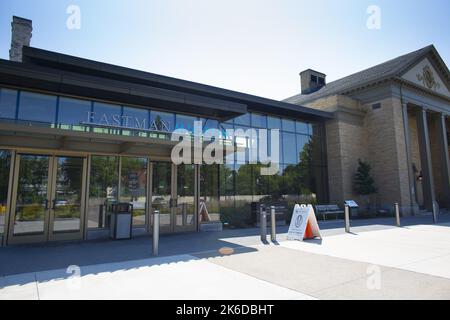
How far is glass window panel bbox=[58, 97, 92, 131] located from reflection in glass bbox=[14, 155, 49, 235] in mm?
1611

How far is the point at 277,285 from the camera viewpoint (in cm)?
489

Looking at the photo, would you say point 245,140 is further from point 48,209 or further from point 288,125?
point 48,209

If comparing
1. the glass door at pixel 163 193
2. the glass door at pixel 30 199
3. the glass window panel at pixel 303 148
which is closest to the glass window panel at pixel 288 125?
the glass window panel at pixel 303 148

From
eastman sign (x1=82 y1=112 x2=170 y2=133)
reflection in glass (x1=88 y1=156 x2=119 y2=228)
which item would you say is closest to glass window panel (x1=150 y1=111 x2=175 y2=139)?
eastman sign (x1=82 y1=112 x2=170 y2=133)

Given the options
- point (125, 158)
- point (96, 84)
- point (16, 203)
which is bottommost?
point (16, 203)

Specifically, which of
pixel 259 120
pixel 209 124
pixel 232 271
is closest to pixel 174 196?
pixel 209 124

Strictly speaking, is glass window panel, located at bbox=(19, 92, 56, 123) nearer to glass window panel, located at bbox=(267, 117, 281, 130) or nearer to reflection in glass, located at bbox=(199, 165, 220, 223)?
reflection in glass, located at bbox=(199, 165, 220, 223)

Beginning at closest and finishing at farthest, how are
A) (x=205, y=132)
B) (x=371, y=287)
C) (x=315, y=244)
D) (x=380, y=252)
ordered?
(x=371, y=287) → (x=380, y=252) → (x=315, y=244) → (x=205, y=132)

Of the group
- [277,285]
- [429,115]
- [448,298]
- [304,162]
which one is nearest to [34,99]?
[277,285]

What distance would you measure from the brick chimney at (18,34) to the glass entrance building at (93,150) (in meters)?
3.40

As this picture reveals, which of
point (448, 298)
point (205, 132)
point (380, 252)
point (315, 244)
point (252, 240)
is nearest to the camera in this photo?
point (448, 298)

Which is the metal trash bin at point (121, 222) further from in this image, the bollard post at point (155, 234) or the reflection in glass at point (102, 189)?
the bollard post at point (155, 234)

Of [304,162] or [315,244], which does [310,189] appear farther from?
[315,244]

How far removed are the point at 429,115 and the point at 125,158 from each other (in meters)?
29.1
